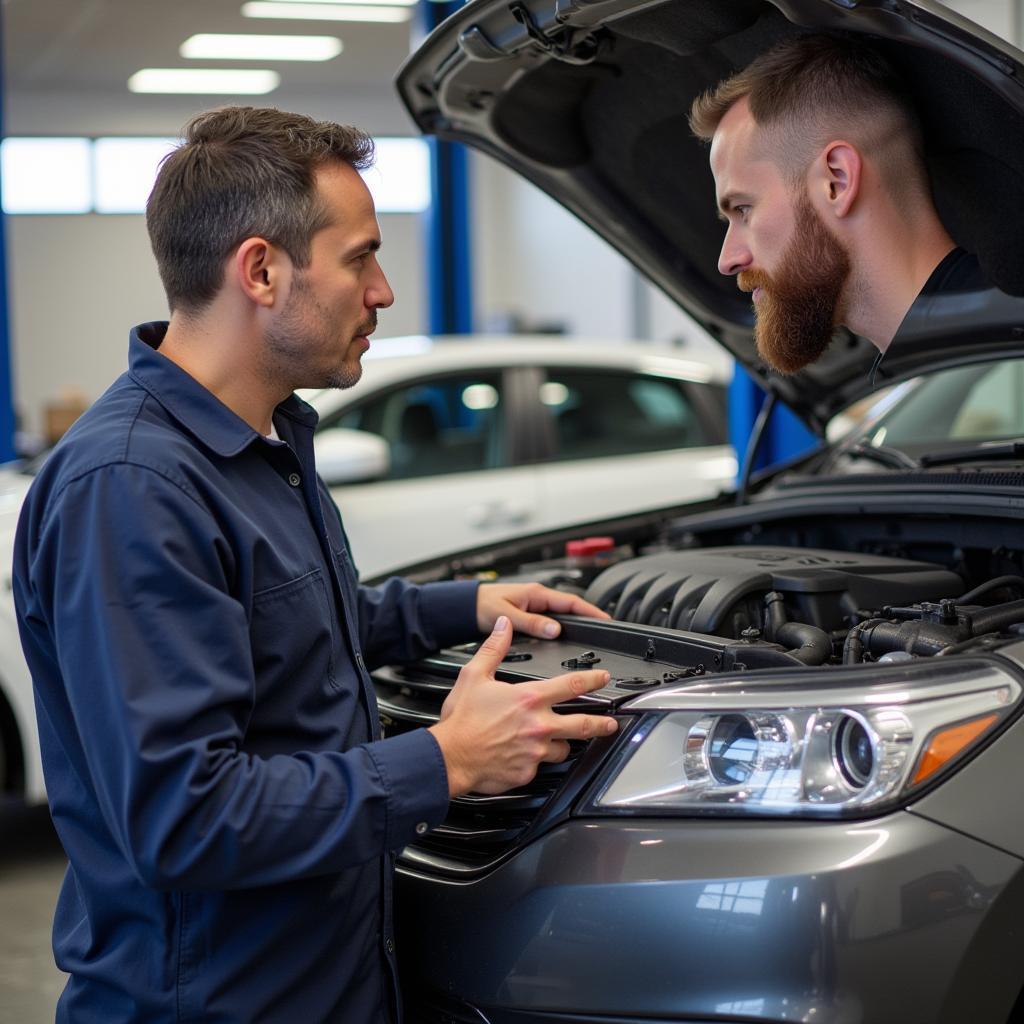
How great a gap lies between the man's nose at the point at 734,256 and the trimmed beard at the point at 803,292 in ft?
0.05

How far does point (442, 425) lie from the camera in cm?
530

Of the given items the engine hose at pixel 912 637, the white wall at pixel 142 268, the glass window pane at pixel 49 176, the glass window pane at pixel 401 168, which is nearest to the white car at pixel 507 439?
the engine hose at pixel 912 637

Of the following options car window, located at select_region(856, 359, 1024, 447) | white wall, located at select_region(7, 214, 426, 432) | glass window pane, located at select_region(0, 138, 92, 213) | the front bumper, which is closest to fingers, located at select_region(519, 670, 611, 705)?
the front bumper

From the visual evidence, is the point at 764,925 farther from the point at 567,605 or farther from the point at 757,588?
the point at 567,605

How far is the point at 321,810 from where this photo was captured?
1472 millimetres

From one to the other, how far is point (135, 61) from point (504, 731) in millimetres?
12461

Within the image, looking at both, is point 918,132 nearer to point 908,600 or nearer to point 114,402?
point 908,600

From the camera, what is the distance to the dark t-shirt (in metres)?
2.22

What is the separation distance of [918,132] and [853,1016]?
1376 mm

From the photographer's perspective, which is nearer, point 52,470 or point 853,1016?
point 853,1016

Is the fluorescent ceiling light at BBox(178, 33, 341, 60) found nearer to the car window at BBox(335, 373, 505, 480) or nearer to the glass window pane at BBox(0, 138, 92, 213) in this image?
the glass window pane at BBox(0, 138, 92, 213)

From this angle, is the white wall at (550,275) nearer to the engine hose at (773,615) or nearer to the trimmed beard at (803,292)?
the trimmed beard at (803,292)

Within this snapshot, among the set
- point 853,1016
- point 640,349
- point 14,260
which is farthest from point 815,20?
point 14,260

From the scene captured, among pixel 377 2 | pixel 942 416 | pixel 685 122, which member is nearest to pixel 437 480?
pixel 942 416
